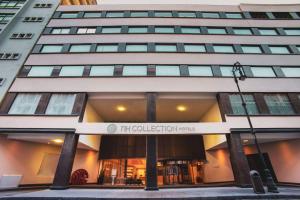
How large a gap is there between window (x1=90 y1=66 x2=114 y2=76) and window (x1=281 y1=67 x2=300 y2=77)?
16.4m

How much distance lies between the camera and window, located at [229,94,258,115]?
510 inches

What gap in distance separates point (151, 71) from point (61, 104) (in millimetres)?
8165

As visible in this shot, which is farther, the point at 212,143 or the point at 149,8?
the point at 149,8

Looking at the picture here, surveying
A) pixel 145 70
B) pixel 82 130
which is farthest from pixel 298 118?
pixel 82 130

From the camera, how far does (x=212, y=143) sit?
15000 millimetres

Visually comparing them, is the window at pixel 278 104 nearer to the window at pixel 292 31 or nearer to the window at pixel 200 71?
the window at pixel 200 71

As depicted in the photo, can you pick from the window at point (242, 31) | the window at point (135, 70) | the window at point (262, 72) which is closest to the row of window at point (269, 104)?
the window at point (262, 72)

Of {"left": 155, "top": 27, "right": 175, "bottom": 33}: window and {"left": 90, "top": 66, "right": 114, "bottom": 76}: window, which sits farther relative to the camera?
{"left": 155, "top": 27, "right": 175, "bottom": 33}: window

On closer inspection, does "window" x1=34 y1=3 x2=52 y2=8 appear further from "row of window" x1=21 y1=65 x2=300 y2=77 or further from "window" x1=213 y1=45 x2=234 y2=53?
"window" x1=213 y1=45 x2=234 y2=53

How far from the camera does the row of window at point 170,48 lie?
1633cm

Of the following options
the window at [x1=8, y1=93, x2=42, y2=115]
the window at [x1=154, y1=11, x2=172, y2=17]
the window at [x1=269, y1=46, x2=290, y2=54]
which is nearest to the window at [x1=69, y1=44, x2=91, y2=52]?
the window at [x1=8, y1=93, x2=42, y2=115]

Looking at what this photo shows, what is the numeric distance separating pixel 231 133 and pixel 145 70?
8.88 meters

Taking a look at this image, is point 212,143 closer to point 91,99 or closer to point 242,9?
point 91,99

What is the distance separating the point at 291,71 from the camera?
49.9 feet
